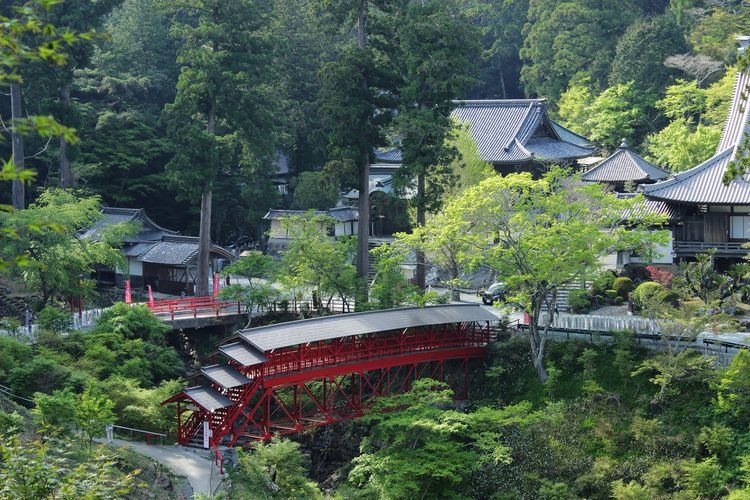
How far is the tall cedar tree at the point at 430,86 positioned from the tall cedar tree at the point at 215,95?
6204 millimetres

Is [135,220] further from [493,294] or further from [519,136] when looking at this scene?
[519,136]

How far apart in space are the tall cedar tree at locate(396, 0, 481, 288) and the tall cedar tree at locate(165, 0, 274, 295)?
620cm

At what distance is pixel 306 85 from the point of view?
185 ft

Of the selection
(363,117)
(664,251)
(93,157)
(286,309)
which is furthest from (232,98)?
(664,251)

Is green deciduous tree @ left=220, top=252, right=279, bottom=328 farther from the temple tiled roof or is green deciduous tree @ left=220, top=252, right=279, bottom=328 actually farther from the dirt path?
the temple tiled roof

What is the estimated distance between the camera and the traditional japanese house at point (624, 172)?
47.6m

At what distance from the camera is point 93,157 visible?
49.4m

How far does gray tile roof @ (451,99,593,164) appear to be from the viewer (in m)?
51.0

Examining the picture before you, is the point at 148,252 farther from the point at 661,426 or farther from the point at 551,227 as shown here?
the point at 661,426

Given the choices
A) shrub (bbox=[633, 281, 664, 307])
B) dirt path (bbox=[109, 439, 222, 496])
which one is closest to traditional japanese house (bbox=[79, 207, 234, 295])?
dirt path (bbox=[109, 439, 222, 496])

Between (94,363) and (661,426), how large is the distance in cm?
1681

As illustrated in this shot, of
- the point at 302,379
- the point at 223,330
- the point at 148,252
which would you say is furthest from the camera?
the point at 148,252

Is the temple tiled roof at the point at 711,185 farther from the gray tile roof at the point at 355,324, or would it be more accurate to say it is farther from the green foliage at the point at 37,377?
the green foliage at the point at 37,377

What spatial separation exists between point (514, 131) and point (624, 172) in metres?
6.62
